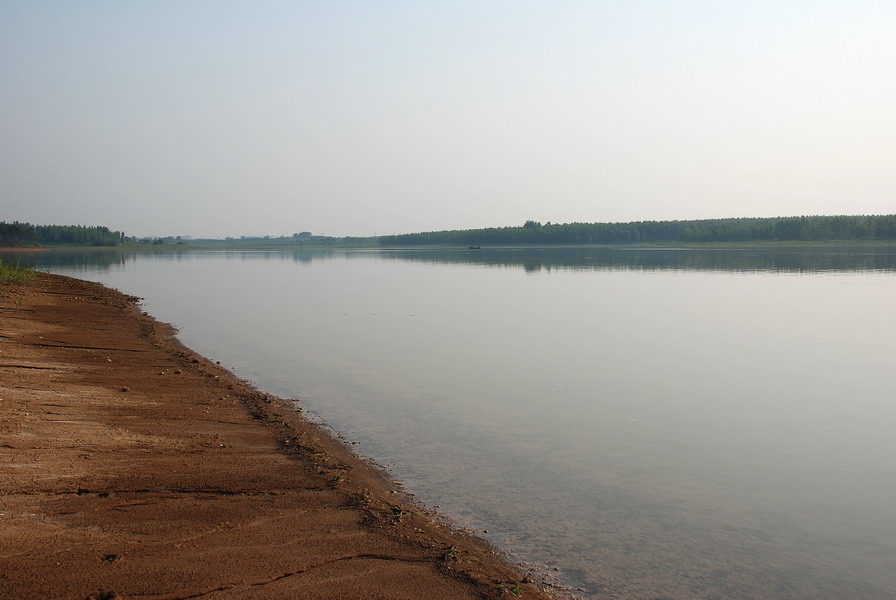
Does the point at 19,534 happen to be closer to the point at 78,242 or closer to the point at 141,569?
the point at 141,569

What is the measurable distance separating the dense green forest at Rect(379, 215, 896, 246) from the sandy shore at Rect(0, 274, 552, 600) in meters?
130

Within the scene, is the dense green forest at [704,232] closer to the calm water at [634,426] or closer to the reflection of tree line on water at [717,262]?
the reflection of tree line on water at [717,262]

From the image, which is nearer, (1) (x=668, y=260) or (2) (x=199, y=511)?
(2) (x=199, y=511)

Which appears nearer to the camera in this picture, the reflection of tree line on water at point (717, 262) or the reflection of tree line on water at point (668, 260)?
the reflection of tree line on water at point (717, 262)

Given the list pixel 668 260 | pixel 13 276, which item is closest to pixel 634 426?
pixel 13 276

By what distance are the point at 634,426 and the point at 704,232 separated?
14243cm

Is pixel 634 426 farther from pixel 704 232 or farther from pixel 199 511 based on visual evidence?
pixel 704 232

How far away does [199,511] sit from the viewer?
5.72 m

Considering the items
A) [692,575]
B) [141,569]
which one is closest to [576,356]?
[692,575]

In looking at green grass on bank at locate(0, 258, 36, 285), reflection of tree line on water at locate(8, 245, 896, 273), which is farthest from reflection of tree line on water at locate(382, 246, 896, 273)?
green grass on bank at locate(0, 258, 36, 285)

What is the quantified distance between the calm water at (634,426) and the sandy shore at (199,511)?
0.75 m

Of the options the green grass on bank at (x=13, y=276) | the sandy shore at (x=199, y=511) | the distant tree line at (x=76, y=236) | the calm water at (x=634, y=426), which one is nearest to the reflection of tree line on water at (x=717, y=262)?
the calm water at (x=634, y=426)

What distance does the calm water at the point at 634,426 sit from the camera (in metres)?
5.78

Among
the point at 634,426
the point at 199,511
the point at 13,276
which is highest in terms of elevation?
the point at 13,276
